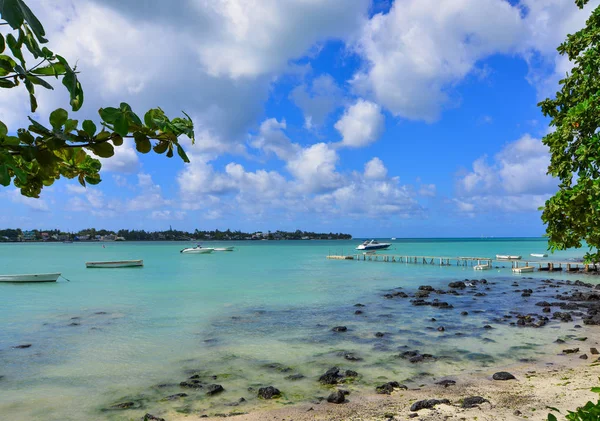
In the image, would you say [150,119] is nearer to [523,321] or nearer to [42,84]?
[42,84]

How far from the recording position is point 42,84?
1.54 m

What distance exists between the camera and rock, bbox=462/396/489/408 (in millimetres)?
8234

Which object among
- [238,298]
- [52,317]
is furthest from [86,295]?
[238,298]

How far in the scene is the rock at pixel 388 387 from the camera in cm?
956

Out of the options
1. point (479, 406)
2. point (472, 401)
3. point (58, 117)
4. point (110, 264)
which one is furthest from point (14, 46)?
point (110, 264)

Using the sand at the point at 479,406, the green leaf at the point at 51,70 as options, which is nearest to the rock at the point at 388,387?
the sand at the point at 479,406

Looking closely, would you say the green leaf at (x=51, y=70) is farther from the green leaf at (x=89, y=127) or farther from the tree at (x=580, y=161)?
the tree at (x=580, y=161)

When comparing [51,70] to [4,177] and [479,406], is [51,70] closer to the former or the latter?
[4,177]

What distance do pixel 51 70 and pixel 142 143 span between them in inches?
19.0

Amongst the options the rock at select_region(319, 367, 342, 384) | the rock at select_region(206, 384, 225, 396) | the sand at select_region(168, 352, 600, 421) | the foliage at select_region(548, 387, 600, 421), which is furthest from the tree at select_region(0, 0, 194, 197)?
the rock at select_region(319, 367, 342, 384)

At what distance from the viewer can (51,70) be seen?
154cm

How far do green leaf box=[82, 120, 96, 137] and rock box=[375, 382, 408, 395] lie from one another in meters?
9.46

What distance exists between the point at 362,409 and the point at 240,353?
5.82 metres

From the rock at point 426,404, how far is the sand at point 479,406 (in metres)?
0.11
